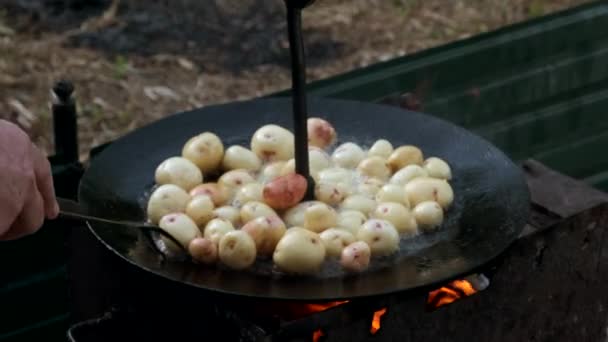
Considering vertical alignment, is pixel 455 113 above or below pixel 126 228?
below

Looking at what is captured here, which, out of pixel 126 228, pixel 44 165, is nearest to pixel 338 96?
pixel 126 228

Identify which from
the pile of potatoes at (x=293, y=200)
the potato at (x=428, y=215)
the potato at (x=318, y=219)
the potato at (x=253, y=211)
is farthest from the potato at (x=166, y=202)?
the potato at (x=428, y=215)

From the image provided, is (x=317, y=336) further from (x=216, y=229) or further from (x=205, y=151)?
(x=205, y=151)

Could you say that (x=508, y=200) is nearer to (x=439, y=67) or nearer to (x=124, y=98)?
(x=439, y=67)

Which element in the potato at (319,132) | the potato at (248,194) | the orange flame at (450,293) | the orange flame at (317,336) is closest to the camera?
the orange flame at (317,336)

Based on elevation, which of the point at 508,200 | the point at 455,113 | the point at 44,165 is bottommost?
the point at 455,113

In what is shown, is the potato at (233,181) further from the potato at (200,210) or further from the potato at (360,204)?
the potato at (360,204)
